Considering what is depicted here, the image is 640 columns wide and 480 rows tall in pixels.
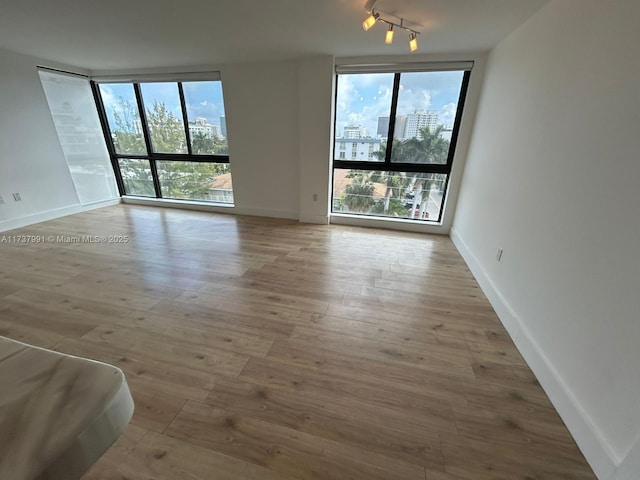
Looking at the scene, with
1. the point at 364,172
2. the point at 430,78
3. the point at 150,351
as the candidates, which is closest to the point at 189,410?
the point at 150,351

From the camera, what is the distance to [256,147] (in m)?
4.05

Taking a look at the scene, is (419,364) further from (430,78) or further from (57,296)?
(430,78)

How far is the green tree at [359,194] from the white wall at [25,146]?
460 centimetres

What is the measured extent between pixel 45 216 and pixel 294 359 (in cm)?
481

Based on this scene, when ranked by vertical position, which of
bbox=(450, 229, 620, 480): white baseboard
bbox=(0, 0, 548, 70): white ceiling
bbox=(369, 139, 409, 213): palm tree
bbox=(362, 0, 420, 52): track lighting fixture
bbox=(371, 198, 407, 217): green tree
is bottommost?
bbox=(450, 229, 620, 480): white baseboard

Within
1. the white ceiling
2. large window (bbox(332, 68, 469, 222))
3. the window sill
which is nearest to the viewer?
the white ceiling

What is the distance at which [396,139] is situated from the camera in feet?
11.7

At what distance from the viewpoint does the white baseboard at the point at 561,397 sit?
105 centimetres

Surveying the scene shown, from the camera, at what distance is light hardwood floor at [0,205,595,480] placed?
3.61 feet

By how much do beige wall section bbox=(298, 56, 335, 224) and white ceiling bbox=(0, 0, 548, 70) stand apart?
25cm

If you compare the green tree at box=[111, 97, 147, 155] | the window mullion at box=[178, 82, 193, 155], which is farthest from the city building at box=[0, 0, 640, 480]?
the green tree at box=[111, 97, 147, 155]

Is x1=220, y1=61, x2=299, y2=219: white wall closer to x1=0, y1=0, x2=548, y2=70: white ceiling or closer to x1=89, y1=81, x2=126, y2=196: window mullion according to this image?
x1=0, y1=0, x2=548, y2=70: white ceiling

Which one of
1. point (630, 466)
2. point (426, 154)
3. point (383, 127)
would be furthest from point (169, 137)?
point (630, 466)

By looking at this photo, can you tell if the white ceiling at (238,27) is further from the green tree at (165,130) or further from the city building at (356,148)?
the city building at (356,148)
